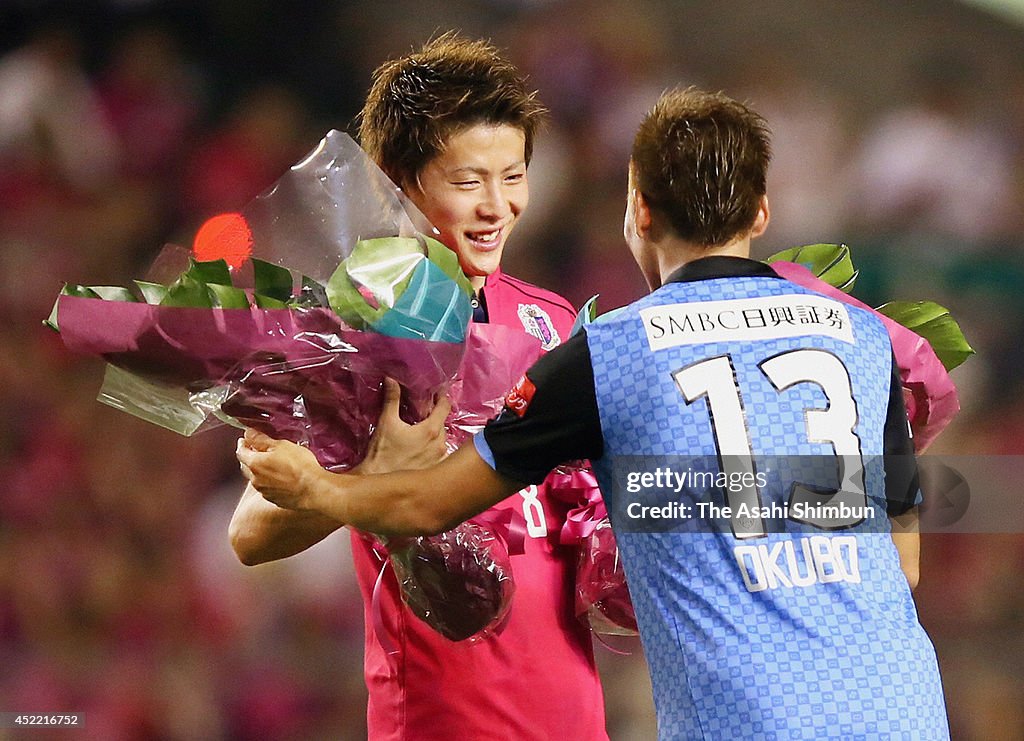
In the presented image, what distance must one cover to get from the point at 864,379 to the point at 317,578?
10.00 ft

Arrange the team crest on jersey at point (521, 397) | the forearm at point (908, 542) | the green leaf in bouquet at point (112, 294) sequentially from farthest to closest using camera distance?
the forearm at point (908, 542) → the green leaf in bouquet at point (112, 294) → the team crest on jersey at point (521, 397)

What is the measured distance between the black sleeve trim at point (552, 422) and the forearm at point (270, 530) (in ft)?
1.18

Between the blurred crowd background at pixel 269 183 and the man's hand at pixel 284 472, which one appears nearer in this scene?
the man's hand at pixel 284 472

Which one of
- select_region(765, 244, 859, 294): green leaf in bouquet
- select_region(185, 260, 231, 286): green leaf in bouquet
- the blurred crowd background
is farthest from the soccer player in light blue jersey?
the blurred crowd background

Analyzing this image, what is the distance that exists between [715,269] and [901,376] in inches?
18.3

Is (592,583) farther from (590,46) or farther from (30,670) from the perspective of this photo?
(590,46)

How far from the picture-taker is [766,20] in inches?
220

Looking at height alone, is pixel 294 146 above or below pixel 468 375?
above

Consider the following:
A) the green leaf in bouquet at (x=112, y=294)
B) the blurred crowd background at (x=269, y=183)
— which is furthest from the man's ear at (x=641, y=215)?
the blurred crowd background at (x=269, y=183)

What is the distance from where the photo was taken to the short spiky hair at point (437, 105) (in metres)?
2.35

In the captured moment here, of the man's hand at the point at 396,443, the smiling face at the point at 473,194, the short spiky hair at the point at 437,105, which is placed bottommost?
the man's hand at the point at 396,443

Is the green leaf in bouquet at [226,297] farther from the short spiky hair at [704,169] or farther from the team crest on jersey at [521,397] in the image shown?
the short spiky hair at [704,169]

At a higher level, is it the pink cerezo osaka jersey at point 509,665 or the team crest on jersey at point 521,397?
the team crest on jersey at point 521,397

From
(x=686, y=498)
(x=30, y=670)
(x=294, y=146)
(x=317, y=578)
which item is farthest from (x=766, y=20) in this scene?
(x=686, y=498)
